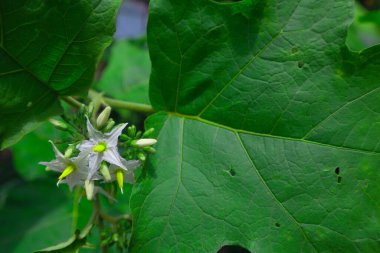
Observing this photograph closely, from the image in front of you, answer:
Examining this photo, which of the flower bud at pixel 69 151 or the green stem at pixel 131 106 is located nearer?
the flower bud at pixel 69 151

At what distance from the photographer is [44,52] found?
1429 mm

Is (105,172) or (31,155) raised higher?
(105,172)

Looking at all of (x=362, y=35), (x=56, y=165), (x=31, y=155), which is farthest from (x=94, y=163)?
(x=362, y=35)

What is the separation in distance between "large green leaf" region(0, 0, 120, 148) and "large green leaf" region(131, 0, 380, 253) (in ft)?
0.65

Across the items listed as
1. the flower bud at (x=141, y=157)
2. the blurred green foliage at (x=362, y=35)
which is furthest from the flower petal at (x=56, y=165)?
the blurred green foliage at (x=362, y=35)

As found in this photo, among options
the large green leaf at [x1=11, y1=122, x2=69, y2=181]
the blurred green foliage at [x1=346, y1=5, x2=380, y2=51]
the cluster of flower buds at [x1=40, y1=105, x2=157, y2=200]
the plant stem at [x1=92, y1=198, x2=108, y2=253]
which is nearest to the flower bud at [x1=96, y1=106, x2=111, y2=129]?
the cluster of flower buds at [x1=40, y1=105, x2=157, y2=200]

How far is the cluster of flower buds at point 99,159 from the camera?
1.36m

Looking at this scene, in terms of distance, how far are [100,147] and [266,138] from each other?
1.73ft

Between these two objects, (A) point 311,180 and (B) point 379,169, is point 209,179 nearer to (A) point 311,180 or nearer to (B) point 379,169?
(A) point 311,180

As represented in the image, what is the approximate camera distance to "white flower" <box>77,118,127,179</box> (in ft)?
4.42

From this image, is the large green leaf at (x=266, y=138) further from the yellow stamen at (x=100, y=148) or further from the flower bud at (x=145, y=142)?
the yellow stamen at (x=100, y=148)

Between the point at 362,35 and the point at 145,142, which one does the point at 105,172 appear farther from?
the point at 362,35

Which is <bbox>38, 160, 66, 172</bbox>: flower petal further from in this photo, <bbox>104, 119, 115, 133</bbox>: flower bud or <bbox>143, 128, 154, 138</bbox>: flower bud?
<bbox>143, 128, 154, 138</bbox>: flower bud

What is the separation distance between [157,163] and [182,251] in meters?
0.30
